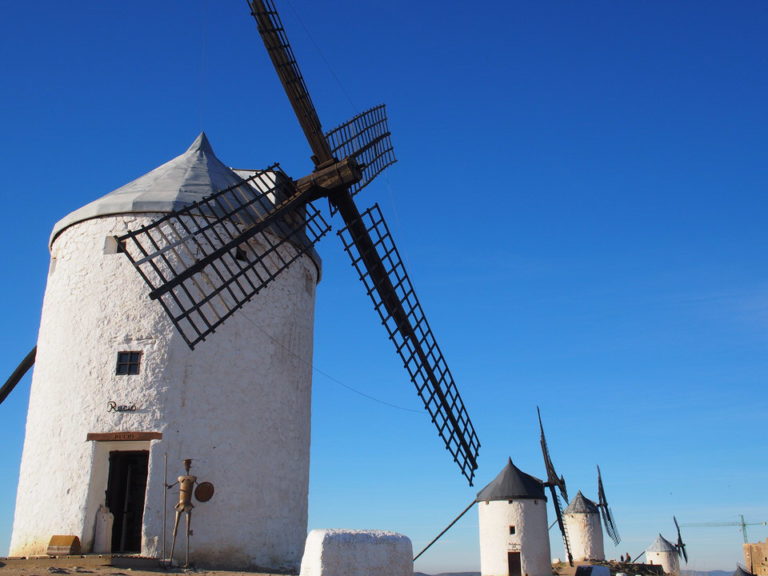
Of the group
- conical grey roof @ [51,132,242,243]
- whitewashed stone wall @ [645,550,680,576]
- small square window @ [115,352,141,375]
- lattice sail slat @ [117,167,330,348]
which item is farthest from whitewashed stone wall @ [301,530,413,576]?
whitewashed stone wall @ [645,550,680,576]

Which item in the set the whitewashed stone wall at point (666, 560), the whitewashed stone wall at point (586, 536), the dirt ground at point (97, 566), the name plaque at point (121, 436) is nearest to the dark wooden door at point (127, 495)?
the name plaque at point (121, 436)

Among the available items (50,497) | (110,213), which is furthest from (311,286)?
(50,497)

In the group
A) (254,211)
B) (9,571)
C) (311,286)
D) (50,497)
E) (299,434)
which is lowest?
(9,571)

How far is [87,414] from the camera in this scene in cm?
1025

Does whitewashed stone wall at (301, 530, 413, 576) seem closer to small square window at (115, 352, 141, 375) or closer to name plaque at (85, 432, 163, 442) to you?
name plaque at (85, 432, 163, 442)

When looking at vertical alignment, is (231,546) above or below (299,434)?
below

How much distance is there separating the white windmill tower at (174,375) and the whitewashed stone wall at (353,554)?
4.24 metres

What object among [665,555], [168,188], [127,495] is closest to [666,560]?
[665,555]

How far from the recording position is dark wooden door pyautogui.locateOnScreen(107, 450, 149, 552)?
10641 millimetres

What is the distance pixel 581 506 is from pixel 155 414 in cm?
2602

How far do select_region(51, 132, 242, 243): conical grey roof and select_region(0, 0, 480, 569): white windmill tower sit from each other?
0.04 meters

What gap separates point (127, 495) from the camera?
10.7 metres

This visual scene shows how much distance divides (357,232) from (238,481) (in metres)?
4.98

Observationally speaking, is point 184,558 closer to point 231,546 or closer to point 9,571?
point 231,546
